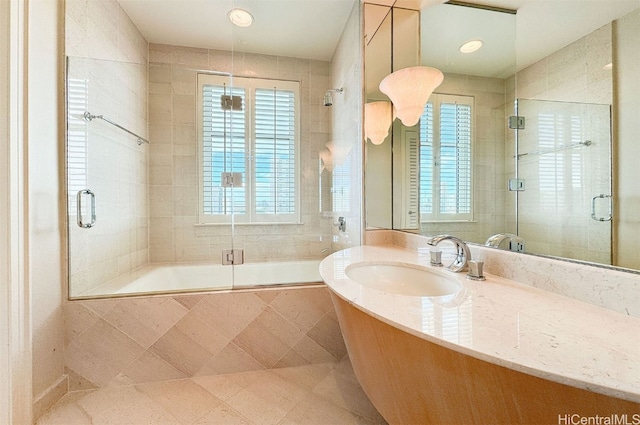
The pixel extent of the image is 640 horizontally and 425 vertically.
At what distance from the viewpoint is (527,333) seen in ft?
1.98

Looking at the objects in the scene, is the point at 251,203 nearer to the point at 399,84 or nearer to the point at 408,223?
the point at 408,223

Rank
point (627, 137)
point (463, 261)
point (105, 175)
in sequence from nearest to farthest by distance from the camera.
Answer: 1. point (627, 137)
2. point (463, 261)
3. point (105, 175)

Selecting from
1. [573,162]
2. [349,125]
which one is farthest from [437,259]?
[349,125]

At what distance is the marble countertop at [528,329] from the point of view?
46 centimetres

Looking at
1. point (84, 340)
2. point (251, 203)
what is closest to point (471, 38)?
point (251, 203)

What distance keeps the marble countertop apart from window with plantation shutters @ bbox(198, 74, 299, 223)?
5.65 feet

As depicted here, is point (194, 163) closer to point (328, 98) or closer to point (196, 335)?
point (328, 98)

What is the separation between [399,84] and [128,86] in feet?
7.11

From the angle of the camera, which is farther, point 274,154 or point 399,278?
point 274,154

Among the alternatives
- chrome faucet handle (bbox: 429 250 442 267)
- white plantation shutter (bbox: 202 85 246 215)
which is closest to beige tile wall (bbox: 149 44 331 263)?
white plantation shutter (bbox: 202 85 246 215)

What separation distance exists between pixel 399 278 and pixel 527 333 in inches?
28.5

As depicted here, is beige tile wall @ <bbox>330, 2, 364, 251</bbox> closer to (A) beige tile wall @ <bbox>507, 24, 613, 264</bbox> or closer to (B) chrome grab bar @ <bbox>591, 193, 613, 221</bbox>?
(A) beige tile wall @ <bbox>507, 24, 613, 264</bbox>

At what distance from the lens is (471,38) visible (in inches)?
55.9

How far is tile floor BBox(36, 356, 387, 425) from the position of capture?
133 cm
